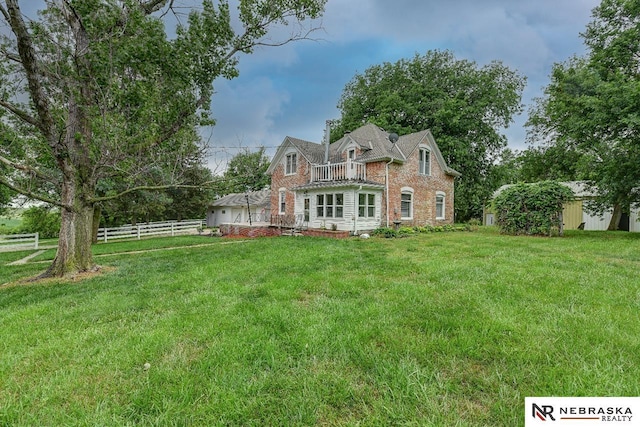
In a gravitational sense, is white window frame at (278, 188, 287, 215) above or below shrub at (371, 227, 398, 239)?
above

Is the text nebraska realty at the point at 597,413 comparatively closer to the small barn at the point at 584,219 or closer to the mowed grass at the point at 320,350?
the mowed grass at the point at 320,350

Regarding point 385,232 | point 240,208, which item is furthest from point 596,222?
point 240,208

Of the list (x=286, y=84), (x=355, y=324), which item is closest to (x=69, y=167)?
(x=355, y=324)

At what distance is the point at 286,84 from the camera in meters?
15.9

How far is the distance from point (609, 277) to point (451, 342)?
184 inches

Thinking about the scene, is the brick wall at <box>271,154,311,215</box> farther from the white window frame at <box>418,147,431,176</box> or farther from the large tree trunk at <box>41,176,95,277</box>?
the large tree trunk at <box>41,176,95,277</box>

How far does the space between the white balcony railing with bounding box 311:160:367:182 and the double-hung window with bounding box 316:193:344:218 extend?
99cm

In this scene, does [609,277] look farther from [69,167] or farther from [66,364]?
[69,167]

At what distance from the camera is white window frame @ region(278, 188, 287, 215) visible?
19.8 metres

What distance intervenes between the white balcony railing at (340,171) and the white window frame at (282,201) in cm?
316

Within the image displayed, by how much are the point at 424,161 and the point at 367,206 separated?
5.63m

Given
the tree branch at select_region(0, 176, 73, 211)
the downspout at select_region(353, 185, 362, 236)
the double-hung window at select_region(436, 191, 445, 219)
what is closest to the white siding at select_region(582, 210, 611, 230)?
the double-hung window at select_region(436, 191, 445, 219)

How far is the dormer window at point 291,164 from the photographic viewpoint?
759 inches
